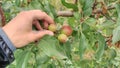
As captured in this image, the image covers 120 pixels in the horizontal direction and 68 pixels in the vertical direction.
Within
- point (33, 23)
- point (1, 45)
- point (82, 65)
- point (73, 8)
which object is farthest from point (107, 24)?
point (82, 65)

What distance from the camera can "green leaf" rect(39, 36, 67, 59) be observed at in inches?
42.8

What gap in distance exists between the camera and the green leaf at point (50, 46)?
3.56 feet

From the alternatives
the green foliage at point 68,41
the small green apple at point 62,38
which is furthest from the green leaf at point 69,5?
the small green apple at point 62,38

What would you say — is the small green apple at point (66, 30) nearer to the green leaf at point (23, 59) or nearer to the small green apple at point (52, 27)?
the small green apple at point (52, 27)

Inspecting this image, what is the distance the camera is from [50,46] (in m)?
Answer: 1.11

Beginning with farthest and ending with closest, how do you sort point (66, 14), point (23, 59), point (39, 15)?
point (66, 14)
point (39, 15)
point (23, 59)

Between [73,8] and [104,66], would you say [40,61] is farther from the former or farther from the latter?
[104,66]

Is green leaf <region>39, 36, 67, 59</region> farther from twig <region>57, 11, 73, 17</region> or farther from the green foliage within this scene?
twig <region>57, 11, 73, 17</region>

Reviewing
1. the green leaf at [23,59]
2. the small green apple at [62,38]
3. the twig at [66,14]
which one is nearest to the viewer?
the green leaf at [23,59]

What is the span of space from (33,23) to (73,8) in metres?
0.15

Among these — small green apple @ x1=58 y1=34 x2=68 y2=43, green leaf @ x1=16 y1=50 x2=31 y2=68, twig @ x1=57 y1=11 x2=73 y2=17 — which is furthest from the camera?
twig @ x1=57 y1=11 x2=73 y2=17

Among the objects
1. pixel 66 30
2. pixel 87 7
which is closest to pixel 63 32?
pixel 66 30

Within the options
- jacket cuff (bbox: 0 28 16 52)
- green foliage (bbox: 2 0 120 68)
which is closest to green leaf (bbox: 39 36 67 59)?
green foliage (bbox: 2 0 120 68)

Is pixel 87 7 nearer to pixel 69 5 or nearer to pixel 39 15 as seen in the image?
pixel 69 5
